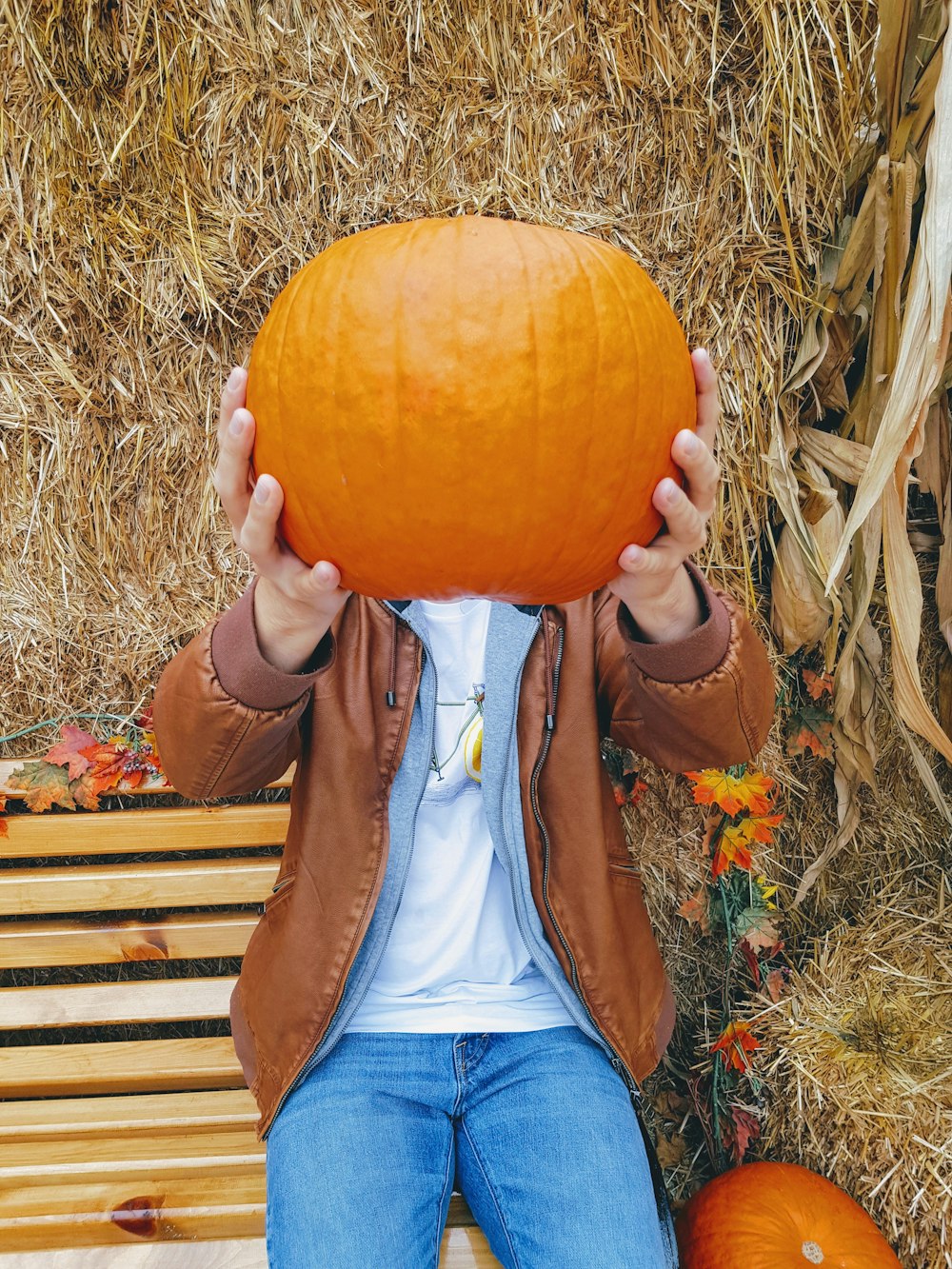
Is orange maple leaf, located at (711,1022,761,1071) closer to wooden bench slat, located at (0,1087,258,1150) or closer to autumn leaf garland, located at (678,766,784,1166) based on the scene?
autumn leaf garland, located at (678,766,784,1166)

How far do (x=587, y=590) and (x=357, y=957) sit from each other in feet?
2.30

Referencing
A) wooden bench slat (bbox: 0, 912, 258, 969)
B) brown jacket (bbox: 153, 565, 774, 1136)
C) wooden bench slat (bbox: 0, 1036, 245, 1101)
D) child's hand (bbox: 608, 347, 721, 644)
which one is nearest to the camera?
child's hand (bbox: 608, 347, 721, 644)

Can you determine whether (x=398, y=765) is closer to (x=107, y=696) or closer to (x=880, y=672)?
(x=107, y=696)

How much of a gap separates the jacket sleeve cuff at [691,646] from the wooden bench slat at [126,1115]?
1.23m

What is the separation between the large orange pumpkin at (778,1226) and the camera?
5.18 ft

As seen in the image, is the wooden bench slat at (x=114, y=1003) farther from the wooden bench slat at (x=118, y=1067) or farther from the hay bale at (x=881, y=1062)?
the hay bale at (x=881, y=1062)

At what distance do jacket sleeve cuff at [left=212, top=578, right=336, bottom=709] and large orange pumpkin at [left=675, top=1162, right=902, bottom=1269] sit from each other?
134 centimetres

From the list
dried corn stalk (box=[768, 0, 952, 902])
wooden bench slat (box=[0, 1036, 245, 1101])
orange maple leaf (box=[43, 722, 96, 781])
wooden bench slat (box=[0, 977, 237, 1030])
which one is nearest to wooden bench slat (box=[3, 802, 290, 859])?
orange maple leaf (box=[43, 722, 96, 781])

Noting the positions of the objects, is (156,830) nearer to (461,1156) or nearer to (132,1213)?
(132,1213)

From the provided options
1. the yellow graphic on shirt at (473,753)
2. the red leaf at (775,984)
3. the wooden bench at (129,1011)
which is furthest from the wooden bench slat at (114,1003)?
the red leaf at (775,984)

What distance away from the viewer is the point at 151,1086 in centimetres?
185

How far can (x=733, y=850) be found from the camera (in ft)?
6.57

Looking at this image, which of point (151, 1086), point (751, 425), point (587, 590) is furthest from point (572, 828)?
point (151, 1086)

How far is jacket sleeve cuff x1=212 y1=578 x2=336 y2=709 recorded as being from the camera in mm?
1152
